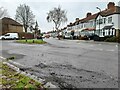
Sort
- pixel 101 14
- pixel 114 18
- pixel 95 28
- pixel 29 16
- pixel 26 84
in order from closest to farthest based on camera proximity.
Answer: pixel 26 84, pixel 114 18, pixel 101 14, pixel 95 28, pixel 29 16

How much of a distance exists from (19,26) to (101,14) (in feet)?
125

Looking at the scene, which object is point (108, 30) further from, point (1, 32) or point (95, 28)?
point (1, 32)

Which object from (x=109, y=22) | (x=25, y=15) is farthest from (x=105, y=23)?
(x=25, y=15)

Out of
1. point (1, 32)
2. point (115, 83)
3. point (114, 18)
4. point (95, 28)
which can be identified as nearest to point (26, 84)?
point (115, 83)

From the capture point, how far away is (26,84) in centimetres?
556

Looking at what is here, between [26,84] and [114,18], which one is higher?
[114,18]

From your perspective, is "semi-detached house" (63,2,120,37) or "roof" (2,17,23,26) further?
"roof" (2,17,23,26)

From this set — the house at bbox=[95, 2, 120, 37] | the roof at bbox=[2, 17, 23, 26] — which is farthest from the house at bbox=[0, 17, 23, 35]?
the house at bbox=[95, 2, 120, 37]

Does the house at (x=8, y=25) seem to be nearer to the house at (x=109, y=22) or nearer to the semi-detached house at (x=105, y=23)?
the semi-detached house at (x=105, y=23)

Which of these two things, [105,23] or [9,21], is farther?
[9,21]

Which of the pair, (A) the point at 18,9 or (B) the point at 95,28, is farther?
(A) the point at 18,9

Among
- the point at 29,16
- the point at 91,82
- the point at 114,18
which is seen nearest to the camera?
the point at 91,82

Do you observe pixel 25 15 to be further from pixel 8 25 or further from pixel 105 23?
pixel 105 23

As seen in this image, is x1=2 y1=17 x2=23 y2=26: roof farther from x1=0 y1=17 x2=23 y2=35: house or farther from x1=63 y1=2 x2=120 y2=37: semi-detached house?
x1=63 y1=2 x2=120 y2=37: semi-detached house
